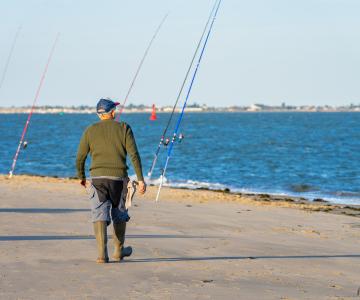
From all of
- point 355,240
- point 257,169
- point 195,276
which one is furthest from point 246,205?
point 257,169

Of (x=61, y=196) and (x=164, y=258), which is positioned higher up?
(x=164, y=258)

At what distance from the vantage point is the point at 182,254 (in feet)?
28.9

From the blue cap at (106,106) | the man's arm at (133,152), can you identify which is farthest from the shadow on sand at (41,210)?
the man's arm at (133,152)

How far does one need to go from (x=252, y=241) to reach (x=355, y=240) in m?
1.69

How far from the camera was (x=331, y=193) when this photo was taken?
2450cm

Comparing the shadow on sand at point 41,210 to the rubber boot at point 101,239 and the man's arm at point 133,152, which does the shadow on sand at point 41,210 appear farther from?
the man's arm at point 133,152

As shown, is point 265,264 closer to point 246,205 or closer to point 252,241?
point 252,241

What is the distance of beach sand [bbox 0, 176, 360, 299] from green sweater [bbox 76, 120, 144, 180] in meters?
0.90

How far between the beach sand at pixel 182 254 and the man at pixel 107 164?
49cm

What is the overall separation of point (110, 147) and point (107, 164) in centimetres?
16

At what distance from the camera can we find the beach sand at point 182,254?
274 inches

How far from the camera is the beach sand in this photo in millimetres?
6953

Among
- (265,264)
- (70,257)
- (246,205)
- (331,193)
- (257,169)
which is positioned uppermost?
(265,264)

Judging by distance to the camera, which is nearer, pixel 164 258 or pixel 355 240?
pixel 164 258
